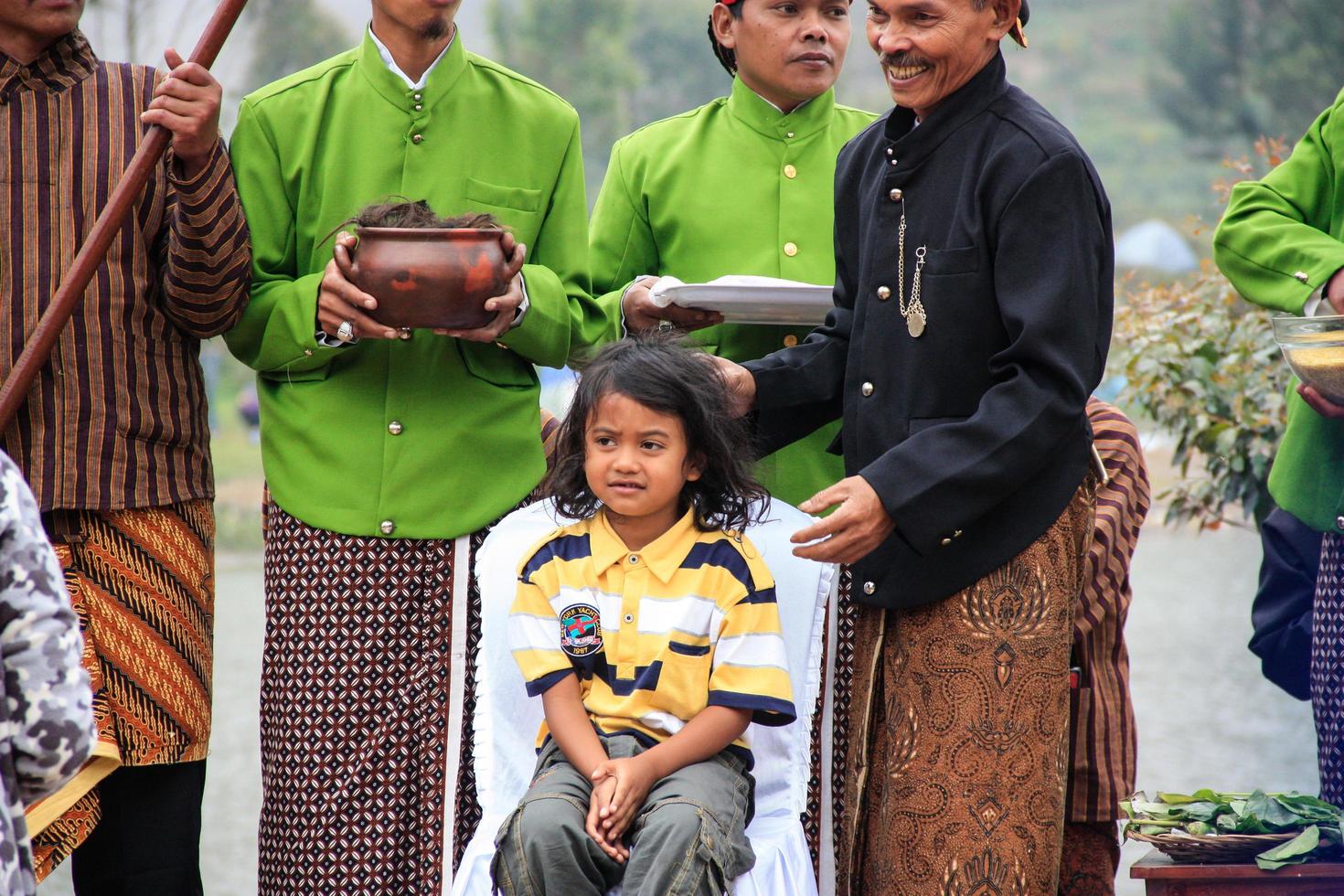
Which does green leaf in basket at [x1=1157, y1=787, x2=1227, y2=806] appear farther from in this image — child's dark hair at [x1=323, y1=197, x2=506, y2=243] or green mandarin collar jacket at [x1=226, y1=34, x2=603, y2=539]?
child's dark hair at [x1=323, y1=197, x2=506, y2=243]

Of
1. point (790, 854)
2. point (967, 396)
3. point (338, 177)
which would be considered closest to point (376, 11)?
point (338, 177)

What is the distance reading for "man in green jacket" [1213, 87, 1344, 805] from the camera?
3.21 meters

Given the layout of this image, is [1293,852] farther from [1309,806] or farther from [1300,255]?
[1300,255]

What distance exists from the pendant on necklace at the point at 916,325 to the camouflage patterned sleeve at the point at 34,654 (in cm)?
135

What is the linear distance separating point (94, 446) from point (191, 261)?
38 cm

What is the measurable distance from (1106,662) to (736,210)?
1299 millimetres

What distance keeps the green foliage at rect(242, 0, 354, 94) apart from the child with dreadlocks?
34.5 feet

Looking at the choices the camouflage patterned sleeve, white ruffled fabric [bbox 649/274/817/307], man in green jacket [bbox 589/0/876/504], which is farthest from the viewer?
man in green jacket [bbox 589/0/876/504]

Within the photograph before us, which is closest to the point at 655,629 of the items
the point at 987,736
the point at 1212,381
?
the point at 987,736

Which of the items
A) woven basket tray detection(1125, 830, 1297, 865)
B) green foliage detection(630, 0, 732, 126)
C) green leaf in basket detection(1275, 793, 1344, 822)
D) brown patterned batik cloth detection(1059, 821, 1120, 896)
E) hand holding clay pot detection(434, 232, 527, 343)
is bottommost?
brown patterned batik cloth detection(1059, 821, 1120, 896)

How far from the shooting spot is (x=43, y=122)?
3027 mm

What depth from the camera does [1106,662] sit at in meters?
A: 3.72

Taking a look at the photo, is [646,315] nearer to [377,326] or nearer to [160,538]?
[377,326]

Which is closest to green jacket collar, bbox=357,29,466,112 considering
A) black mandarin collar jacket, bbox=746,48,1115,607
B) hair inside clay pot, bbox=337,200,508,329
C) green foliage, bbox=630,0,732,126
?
hair inside clay pot, bbox=337,200,508,329
